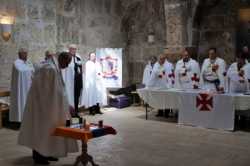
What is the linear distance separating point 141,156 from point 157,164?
0.42 meters

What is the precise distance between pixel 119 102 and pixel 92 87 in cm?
131

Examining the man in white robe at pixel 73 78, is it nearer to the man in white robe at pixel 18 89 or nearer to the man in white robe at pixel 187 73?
the man in white robe at pixel 18 89

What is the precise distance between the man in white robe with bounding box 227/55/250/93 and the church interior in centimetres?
2

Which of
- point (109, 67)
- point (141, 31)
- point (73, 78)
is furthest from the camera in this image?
point (141, 31)

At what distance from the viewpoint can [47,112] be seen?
4.43m

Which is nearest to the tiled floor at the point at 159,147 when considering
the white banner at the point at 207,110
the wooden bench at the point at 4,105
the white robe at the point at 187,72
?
the white banner at the point at 207,110

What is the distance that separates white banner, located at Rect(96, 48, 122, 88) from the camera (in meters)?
9.66

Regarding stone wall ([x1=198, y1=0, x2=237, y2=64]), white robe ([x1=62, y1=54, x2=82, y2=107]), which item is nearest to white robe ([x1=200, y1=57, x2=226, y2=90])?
stone wall ([x1=198, y1=0, x2=237, y2=64])

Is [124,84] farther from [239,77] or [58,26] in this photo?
[239,77]

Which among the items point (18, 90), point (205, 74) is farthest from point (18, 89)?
point (205, 74)

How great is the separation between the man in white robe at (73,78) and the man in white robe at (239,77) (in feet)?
11.1

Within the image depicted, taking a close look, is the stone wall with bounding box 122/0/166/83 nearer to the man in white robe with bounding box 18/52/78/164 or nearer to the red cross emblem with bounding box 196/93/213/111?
the red cross emblem with bounding box 196/93/213/111

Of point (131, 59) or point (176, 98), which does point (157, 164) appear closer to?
point (176, 98)

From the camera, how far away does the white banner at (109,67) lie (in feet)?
31.7
